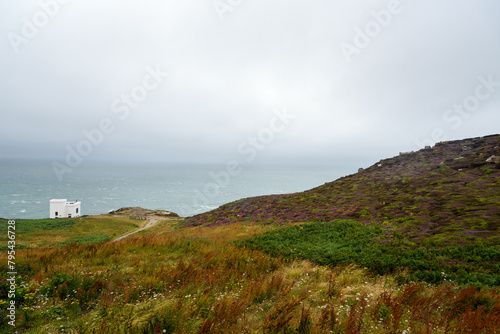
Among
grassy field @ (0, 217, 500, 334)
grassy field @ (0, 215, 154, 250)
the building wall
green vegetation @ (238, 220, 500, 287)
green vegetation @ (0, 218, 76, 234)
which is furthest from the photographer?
the building wall

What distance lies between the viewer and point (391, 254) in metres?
10.1

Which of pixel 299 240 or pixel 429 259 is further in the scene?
pixel 299 240

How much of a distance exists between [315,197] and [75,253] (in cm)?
2649

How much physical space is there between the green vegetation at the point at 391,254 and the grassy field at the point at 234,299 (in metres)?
0.50

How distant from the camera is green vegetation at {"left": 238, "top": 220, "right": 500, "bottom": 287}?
7.93 m

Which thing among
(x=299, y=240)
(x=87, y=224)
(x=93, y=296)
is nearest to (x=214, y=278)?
(x=93, y=296)

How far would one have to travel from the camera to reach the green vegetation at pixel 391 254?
7926mm

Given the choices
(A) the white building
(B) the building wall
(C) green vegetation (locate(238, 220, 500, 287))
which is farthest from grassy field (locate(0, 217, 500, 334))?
(A) the white building

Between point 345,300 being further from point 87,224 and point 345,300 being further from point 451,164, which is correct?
point 87,224

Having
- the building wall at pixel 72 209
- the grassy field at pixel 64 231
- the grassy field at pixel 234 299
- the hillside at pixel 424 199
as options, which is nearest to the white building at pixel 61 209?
the building wall at pixel 72 209

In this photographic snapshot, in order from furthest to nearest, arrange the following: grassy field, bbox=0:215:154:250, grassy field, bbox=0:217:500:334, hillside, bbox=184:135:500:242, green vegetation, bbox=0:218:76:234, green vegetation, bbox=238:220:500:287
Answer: green vegetation, bbox=0:218:76:234, grassy field, bbox=0:215:154:250, hillside, bbox=184:135:500:242, green vegetation, bbox=238:220:500:287, grassy field, bbox=0:217:500:334

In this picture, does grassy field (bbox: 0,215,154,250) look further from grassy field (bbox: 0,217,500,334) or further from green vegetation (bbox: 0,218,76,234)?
grassy field (bbox: 0,217,500,334)

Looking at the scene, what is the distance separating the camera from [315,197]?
2972 cm

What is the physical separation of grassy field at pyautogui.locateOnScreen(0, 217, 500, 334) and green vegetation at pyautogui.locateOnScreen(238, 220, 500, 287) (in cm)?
50
